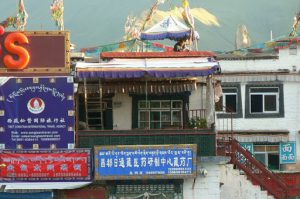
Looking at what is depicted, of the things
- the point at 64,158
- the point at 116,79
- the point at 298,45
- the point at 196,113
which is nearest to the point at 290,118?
the point at 298,45

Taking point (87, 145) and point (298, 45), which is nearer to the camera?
point (87, 145)

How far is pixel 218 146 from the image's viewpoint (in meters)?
19.9

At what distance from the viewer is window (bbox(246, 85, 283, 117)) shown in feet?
91.0

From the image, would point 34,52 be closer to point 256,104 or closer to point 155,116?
point 155,116

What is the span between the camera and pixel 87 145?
1895 centimetres

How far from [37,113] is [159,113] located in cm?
425

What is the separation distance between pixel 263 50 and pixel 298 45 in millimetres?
2407

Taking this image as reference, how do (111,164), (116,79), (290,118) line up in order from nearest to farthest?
(111,164) < (116,79) < (290,118)

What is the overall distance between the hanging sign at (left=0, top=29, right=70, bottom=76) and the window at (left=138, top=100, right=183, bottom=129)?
3302mm

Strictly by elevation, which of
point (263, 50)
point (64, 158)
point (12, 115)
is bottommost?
point (64, 158)

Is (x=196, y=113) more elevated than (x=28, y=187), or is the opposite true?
(x=196, y=113)

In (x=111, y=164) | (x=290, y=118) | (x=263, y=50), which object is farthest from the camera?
(x=263, y=50)

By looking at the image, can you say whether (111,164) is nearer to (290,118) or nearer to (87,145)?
(87,145)

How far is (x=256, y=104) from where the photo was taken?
27906 mm
